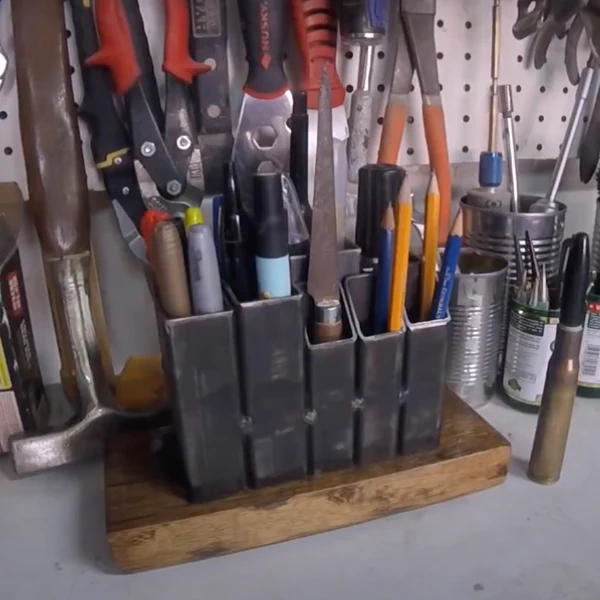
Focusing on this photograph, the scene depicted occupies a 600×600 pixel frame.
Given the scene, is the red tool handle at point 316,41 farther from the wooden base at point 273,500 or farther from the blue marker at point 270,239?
the wooden base at point 273,500

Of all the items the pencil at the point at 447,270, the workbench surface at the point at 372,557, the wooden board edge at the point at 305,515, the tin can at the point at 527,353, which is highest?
the pencil at the point at 447,270

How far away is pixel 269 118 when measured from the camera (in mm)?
529

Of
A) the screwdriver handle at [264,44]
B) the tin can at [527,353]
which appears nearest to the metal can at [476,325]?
the tin can at [527,353]

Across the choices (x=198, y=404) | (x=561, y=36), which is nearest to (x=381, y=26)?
(x=561, y=36)

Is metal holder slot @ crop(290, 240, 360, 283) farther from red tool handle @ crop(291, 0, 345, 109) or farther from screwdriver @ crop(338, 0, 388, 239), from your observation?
red tool handle @ crop(291, 0, 345, 109)

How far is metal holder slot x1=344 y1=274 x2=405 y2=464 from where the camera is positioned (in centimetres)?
42

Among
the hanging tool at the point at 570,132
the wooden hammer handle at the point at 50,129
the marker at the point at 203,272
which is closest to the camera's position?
the marker at the point at 203,272

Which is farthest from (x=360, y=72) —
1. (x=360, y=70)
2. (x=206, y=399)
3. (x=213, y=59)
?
(x=206, y=399)

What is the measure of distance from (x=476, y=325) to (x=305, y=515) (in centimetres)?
23

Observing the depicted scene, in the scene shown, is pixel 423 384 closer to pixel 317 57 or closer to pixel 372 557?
pixel 372 557

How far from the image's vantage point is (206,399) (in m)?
0.39

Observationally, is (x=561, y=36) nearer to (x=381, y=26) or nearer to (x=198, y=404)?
(x=381, y=26)

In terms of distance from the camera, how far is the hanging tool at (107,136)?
0.51 m

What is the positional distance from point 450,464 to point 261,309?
19cm
